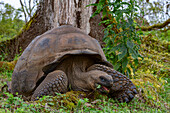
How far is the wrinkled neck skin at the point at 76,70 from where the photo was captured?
2631mm

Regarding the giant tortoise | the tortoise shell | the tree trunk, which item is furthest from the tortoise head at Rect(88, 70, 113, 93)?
the tree trunk

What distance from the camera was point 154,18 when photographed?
11172 mm

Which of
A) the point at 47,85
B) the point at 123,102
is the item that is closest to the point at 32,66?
the point at 47,85

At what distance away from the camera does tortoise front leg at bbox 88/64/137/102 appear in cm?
266

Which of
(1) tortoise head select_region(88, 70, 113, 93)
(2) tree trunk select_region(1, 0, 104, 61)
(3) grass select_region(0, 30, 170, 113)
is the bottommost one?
(3) grass select_region(0, 30, 170, 113)

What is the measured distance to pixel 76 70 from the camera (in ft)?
8.87

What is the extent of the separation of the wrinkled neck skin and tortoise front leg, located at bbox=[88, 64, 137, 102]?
17 cm

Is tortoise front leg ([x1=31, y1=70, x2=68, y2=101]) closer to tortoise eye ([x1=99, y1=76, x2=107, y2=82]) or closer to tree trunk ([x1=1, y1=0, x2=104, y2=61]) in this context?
tortoise eye ([x1=99, y1=76, x2=107, y2=82])

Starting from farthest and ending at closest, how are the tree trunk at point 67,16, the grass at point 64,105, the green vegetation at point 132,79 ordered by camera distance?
the tree trunk at point 67,16
the green vegetation at point 132,79
the grass at point 64,105

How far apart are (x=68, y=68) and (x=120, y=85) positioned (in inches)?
30.1

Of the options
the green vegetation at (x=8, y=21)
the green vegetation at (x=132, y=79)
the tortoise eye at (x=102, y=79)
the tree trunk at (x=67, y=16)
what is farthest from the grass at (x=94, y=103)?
the green vegetation at (x=8, y=21)

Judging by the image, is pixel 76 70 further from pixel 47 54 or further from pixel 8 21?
pixel 8 21

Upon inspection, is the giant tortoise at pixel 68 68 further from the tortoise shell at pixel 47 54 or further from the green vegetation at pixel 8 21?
the green vegetation at pixel 8 21

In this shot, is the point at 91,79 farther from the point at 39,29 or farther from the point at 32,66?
the point at 39,29
